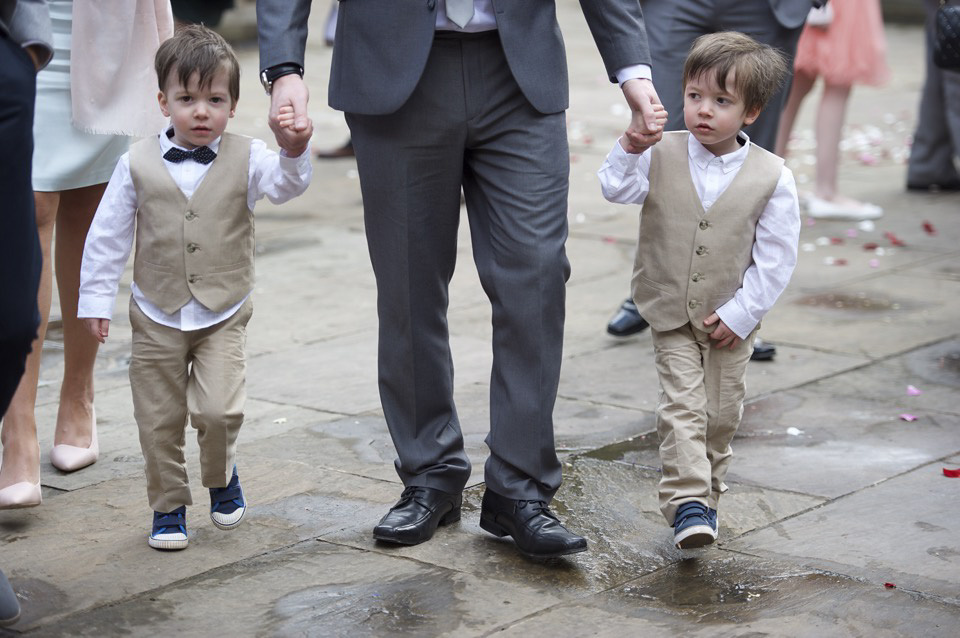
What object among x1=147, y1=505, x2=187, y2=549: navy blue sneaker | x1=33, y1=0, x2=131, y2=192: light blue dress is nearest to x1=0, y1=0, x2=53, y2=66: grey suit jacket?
x1=33, y1=0, x2=131, y2=192: light blue dress

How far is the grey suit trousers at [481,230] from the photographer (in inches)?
146

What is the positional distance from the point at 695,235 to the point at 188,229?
1.31 metres

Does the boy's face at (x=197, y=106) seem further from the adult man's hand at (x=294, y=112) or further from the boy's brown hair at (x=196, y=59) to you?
the adult man's hand at (x=294, y=112)

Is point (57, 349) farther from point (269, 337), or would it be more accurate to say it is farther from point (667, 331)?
point (667, 331)

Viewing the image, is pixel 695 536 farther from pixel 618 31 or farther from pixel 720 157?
pixel 618 31

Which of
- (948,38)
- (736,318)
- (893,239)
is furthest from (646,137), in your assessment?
(893,239)

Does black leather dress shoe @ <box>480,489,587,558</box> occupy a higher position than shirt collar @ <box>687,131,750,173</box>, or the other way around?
shirt collar @ <box>687,131,750,173</box>

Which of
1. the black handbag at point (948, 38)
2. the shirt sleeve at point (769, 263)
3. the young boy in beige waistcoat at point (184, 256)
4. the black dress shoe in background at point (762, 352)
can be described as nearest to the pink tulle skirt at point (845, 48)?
the black handbag at point (948, 38)

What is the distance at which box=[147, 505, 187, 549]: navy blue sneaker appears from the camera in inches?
152

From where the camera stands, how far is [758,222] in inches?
151

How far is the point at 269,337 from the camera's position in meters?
6.25

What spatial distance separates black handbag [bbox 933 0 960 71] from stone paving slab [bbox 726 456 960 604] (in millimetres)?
2195

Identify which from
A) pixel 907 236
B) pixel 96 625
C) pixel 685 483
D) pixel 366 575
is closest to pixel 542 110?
pixel 685 483

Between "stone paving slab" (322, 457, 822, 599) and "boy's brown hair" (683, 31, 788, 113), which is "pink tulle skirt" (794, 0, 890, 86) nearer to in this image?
"stone paving slab" (322, 457, 822, 599)
